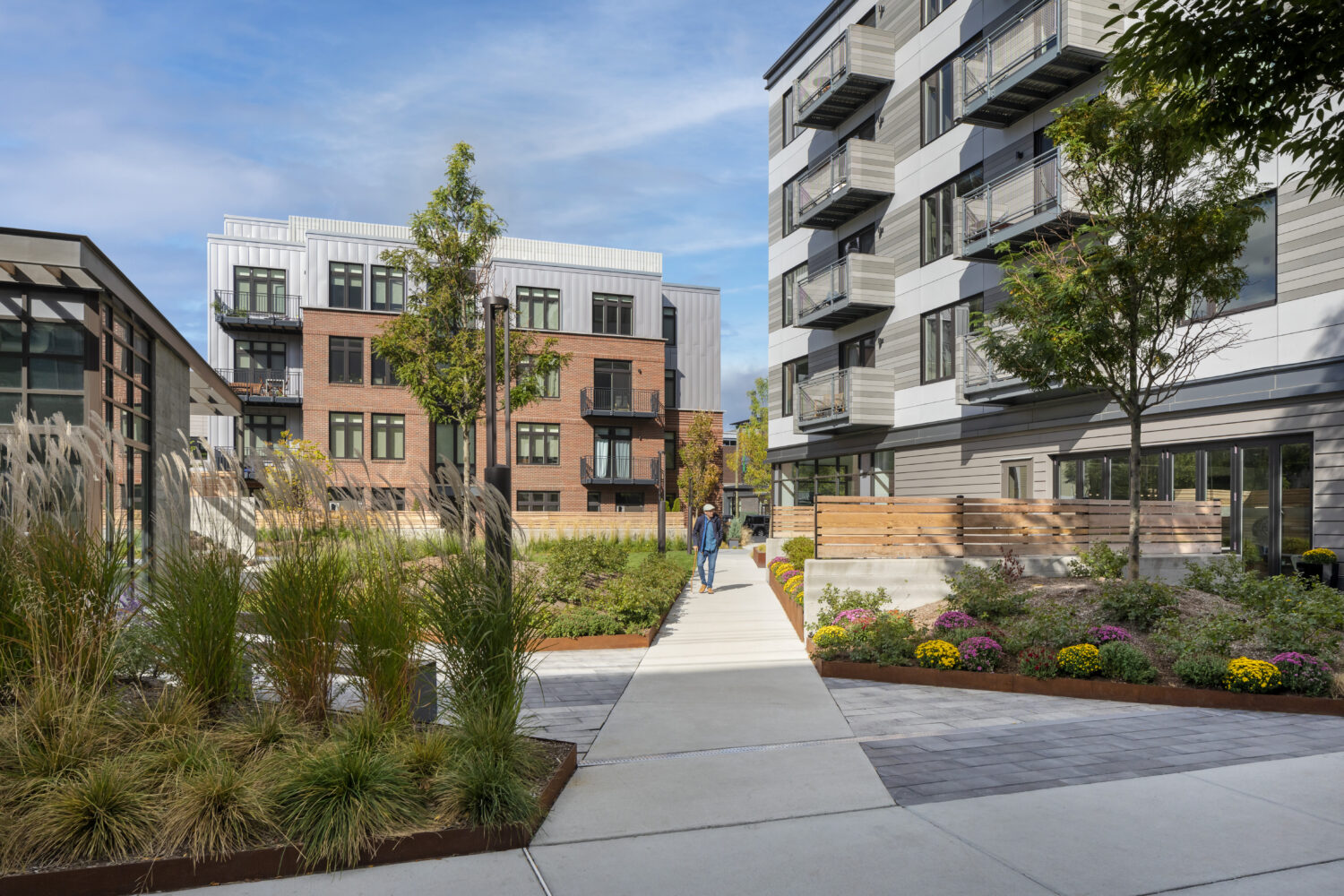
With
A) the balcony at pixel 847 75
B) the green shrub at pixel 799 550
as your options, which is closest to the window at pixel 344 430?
the balcony at pixel 847 75

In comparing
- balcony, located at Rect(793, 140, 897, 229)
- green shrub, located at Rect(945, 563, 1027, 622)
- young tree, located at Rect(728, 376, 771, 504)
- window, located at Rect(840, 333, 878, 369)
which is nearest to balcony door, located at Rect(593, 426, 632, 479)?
young tree, located at Rect(728, 376, 771, 504)

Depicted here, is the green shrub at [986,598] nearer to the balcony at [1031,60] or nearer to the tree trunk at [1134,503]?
the tree trunk at [1134,503]

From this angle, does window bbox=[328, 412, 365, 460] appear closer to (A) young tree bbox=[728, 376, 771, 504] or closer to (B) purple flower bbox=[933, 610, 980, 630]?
(A) young tree bbox=[728, 376, 771, 504]

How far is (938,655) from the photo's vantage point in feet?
30.2

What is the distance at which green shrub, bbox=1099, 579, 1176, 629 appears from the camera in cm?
1037

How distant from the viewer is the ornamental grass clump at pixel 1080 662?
864 cm

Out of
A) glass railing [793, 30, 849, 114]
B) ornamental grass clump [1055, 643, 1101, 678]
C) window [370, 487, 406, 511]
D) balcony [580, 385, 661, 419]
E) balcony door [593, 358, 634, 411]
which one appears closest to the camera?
window [370, 487, 406, 511]

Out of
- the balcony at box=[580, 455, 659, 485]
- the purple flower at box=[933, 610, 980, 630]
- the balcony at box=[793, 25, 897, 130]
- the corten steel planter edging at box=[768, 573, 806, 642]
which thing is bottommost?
the corten steel planter edging at box=[768, 573, 806, 642]

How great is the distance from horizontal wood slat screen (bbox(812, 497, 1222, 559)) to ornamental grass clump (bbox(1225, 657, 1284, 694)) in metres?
5.65

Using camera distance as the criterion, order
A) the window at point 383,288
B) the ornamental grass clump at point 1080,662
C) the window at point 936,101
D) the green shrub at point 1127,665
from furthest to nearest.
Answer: the window at point 383,288 → the window at point 936,101 → the ornamental grass clump at point 1080,662 → the green shrub at point 1127,665

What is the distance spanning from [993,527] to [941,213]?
41.0ft

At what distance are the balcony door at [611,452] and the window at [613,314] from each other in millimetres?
5188

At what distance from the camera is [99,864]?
4.08 meters

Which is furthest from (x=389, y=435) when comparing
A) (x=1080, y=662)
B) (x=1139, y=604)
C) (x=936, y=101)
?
(x=1080, y=662)
